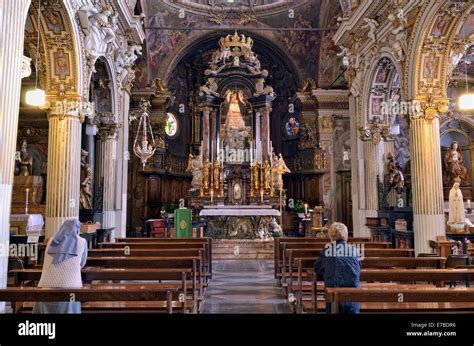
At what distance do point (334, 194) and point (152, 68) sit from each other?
996cm

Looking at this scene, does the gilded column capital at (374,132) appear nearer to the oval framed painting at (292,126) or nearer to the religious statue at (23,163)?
the oval framed painting at (292,126)

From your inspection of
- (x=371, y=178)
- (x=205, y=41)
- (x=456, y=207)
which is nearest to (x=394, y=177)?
(x=371, y=178)

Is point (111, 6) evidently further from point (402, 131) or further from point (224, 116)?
point (402, 131)

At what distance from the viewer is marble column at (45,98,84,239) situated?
836 cm

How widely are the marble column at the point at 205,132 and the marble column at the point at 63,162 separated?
8201mm

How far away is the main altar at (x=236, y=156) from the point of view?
14.1 m

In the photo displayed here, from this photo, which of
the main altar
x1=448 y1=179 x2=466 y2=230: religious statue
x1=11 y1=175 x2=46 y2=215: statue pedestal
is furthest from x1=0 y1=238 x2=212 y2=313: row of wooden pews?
the main altar

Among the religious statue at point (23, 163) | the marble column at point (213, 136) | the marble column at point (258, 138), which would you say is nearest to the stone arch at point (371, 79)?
the marble column at point (258, 138)

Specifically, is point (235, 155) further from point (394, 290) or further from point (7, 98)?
point (394, 290)

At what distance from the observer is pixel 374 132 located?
1203 centimetres

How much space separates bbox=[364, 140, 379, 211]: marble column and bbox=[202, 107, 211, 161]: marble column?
6.76 m

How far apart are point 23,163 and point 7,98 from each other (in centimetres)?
847

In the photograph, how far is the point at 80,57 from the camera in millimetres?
8789
